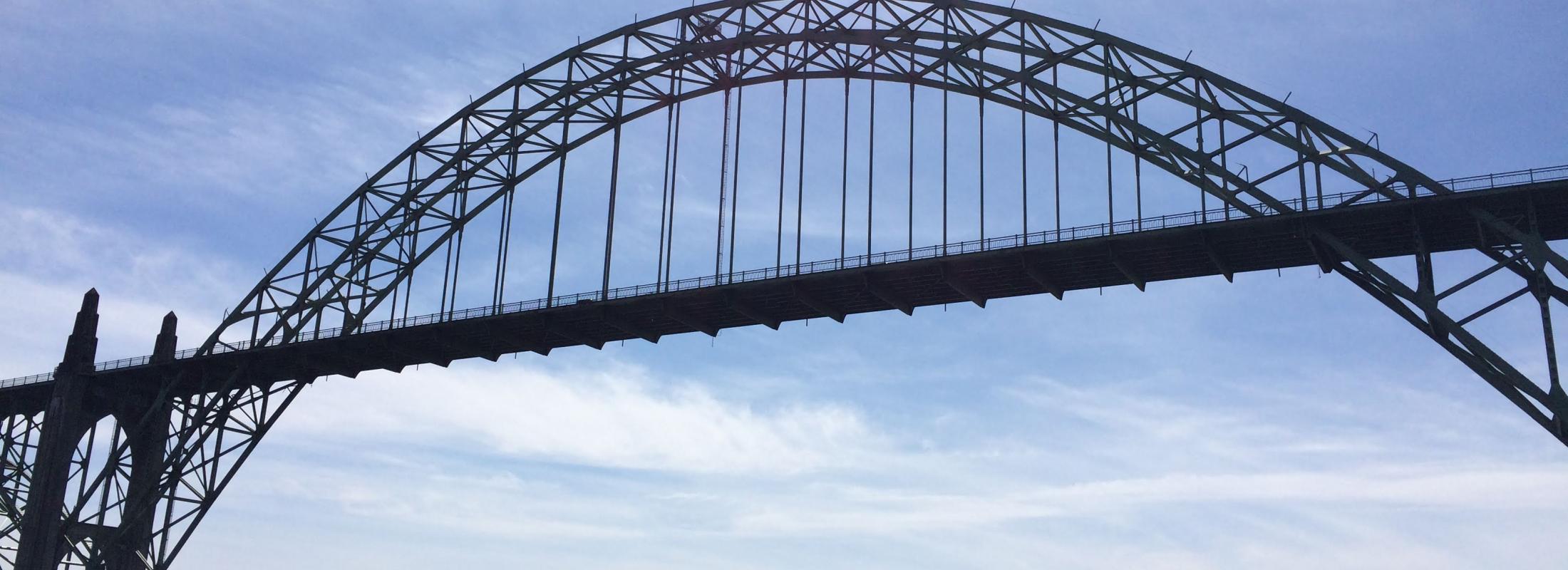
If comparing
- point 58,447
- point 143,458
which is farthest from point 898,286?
point 58,447

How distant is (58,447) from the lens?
7062cm

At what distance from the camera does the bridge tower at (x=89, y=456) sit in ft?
227

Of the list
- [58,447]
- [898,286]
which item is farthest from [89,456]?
[898,286]

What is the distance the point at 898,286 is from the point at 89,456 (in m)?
41.1

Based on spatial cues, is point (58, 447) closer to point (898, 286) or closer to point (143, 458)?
point (143, 458)

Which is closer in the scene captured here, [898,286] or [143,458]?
[898,286]

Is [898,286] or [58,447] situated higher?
[898,286]

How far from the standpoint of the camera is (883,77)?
6041 cm

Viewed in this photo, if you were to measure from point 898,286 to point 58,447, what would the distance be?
1655 inches

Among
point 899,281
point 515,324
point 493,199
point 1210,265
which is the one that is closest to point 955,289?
point 899,281

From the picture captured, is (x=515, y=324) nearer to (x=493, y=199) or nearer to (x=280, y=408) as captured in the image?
(x=493, y=199)

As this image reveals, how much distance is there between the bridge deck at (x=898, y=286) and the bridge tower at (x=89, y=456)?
3.89 ft

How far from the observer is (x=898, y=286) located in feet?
187

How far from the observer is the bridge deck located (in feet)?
153
